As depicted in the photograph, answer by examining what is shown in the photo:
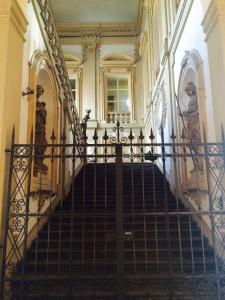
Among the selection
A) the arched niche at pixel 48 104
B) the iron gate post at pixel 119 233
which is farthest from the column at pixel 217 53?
the arched niche at pixel 48 104

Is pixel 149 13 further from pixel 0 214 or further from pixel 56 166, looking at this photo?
pixel 0 214

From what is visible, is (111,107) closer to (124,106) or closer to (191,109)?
(124,106)

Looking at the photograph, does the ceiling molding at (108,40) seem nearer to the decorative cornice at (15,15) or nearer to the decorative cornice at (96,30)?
the decorative cornice at (96,30)

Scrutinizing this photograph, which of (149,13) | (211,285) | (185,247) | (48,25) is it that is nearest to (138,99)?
(149,13)

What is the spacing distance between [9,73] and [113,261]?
3141 mm

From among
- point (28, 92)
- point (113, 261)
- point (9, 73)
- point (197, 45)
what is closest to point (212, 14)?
point (197, 45)

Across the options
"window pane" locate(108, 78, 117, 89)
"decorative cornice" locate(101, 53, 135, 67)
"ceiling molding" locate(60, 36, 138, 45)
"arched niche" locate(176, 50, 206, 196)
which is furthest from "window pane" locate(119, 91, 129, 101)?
"arched niche" locate(176, 50, 206, 196)

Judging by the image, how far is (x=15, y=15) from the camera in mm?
4832

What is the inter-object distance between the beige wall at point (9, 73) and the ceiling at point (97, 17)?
1171 cm

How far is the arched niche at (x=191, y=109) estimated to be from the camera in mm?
6207

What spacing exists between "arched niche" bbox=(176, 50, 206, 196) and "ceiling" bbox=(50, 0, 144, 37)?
9.15 metres

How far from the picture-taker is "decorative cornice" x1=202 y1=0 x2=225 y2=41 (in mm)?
4590

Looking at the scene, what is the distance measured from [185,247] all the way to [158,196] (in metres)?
2.02

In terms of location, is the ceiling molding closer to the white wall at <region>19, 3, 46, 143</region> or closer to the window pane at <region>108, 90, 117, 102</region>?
the window pane at <region>108, 90, 117, 102</region>
